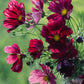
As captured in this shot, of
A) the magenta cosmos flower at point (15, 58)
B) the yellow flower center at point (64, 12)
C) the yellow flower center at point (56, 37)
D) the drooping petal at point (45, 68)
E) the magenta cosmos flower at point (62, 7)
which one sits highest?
the magenta cosmos flower at point (62, 7)

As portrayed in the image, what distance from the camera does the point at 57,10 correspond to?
62cm

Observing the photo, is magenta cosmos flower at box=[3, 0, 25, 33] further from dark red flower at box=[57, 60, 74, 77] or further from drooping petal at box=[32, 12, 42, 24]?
dark red flower at box=[57, 60, 74, 77]

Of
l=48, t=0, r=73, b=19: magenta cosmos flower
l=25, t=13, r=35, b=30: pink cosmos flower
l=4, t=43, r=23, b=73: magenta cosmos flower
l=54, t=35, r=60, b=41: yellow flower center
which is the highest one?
l=48, t=0, r=73, b=19: magenta cosmos flower

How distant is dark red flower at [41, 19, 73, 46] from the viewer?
562 mm

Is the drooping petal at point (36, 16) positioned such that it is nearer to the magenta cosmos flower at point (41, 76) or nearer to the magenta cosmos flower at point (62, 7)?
the magenta cosmos flower at point (62, 7)

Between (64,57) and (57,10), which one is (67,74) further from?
(57,10)

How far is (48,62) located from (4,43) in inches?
51.8

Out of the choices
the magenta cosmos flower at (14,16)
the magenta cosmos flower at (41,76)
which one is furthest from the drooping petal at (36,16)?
the magenta cosmos flower at (41,76)

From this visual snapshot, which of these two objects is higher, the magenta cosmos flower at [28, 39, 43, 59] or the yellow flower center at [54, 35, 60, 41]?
the yellow flower center at [54, 35, 60, 41]

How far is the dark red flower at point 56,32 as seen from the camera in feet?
1.84

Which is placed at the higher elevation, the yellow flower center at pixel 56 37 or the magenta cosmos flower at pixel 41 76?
the yellow flower center at pixel 56 37

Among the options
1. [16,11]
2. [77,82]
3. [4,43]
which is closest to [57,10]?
[16,11]

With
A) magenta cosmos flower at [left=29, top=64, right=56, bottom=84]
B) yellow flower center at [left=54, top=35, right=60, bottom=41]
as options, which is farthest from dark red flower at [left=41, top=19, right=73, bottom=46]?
magenta cosmos flower at [left=29, top=64, right=56, bottom=84]

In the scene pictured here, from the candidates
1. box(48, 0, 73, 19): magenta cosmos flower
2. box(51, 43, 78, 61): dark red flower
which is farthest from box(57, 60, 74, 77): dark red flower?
box(48, 0, 73, 19): magenta cosmos flower
